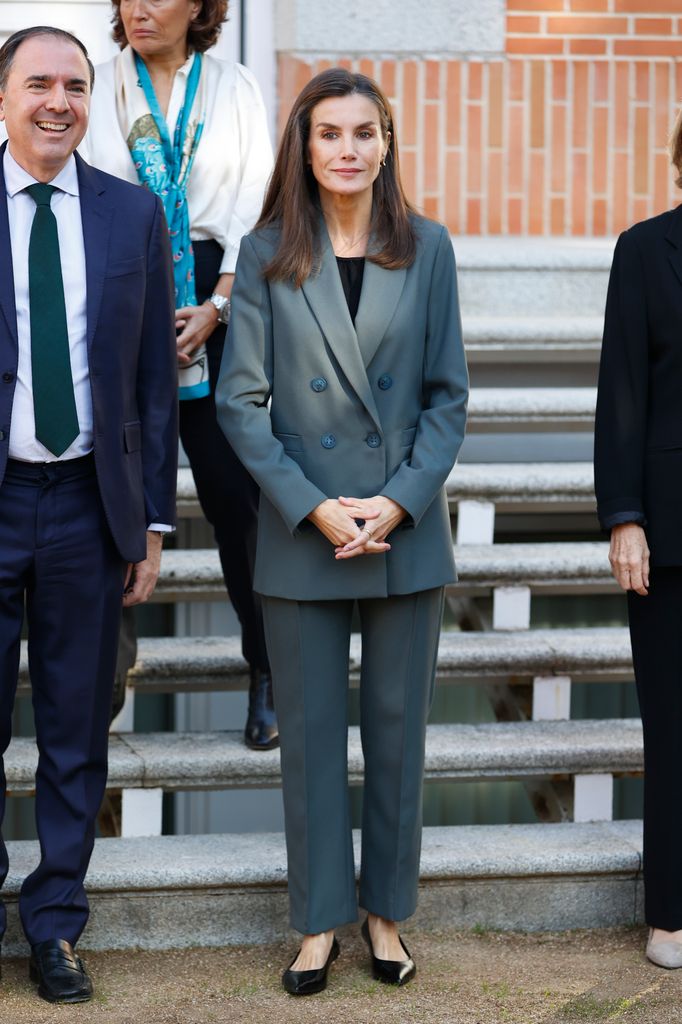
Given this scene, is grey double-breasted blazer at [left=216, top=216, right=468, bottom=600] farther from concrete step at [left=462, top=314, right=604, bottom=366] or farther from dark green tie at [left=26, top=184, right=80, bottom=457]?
concrete step at [left=462, top=314, right=604, bottom=366]

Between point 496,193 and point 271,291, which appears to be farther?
point 496,193

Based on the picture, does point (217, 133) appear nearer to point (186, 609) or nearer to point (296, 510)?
point (296, 510)

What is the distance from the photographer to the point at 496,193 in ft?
19.6

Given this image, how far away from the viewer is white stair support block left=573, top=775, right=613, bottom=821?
160 inches

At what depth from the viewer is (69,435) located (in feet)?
9.84

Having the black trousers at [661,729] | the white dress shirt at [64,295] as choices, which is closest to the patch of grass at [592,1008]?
the black trousers at [661,729]

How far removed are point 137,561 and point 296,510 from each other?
385 mm

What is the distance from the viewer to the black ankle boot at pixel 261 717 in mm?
3914

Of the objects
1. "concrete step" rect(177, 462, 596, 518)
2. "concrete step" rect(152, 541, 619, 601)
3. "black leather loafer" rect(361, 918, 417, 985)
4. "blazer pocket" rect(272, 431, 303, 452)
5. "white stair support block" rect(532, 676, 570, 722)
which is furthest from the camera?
"concrete step" rect(177, 462, 596, 518)

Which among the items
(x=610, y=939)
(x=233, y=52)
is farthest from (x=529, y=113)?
(x=610, y=939)

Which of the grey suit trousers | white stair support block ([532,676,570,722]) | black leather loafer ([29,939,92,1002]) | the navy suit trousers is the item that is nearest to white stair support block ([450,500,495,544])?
white stair support block ([532,676,570,722])

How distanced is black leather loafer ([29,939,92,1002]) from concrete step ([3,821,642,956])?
0.25 m

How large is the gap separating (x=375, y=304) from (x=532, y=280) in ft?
7.94

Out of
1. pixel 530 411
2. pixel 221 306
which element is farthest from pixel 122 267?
pixel 530 411
